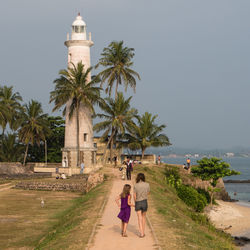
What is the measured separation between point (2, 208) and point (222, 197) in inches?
1422

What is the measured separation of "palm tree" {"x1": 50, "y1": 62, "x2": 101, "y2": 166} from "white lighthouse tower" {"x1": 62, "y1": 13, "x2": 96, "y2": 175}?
74 cm

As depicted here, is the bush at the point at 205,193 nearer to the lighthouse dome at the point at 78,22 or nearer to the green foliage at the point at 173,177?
the green foliage at the point at 173,177

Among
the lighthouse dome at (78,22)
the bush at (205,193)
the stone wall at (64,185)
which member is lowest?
the bush at (205,193)

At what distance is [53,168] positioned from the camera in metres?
49.3

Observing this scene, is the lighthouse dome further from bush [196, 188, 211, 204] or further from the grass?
the grass

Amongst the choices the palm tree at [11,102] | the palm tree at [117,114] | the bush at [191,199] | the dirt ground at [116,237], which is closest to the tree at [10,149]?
the palm tree at [11,102]

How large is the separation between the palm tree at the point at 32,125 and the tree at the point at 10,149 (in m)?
4.17

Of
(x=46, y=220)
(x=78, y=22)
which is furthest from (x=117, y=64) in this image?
(x=46, y=220)

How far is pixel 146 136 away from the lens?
5547cm

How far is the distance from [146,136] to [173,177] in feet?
37.5

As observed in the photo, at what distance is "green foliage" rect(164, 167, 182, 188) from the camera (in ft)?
139

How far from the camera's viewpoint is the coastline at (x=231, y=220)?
3158 cm

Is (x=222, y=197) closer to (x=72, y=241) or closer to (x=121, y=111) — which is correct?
(x=121, y=111)

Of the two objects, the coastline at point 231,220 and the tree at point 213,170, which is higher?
the tree at point 213,170
